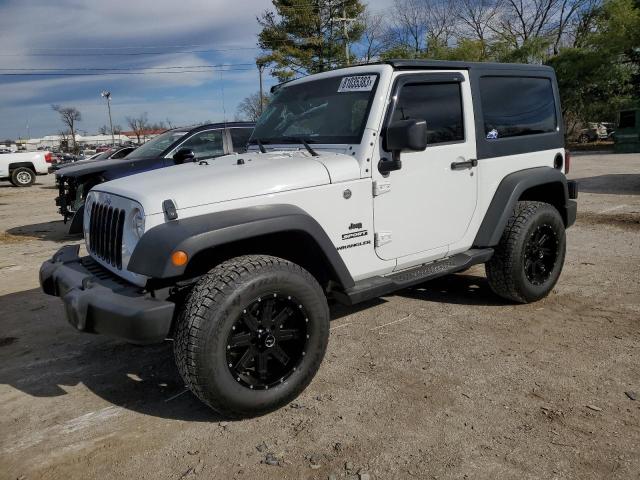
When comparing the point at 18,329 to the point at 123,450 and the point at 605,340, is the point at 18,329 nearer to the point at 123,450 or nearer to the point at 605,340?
the point at 123,450

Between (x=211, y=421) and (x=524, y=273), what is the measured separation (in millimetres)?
2786

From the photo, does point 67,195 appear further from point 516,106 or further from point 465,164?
point 516,106

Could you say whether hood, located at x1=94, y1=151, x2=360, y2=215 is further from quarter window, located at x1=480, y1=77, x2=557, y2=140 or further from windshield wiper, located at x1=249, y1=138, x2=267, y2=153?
quarter window, located at x1=480, y1=77, x2=557, y2=140

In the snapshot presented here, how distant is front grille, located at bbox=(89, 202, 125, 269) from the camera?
3.01 m

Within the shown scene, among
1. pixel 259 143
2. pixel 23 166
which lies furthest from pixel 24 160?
pixel 259 143

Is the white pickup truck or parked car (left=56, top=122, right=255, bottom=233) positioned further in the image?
the white pickup truck

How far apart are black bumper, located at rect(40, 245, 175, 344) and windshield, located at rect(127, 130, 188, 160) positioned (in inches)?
211

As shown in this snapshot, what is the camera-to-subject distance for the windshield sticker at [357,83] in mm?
3443

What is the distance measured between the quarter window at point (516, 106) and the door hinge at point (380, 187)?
1145mm

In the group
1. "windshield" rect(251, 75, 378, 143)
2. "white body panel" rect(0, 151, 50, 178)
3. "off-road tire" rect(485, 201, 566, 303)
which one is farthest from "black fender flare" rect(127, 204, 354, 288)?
"white body panel" rect(0, 151, 50, 178)

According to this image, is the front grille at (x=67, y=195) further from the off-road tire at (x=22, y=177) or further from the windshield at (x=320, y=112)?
the off-road tire at (x=22, y=177)

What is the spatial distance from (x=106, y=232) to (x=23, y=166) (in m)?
20.1

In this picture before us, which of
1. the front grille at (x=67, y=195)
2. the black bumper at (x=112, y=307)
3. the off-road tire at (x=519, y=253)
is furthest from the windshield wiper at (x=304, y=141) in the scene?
the front grille at (x=67, y=195)

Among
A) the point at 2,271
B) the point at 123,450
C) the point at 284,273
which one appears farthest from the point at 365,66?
the point at 2,271
